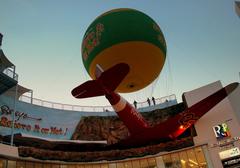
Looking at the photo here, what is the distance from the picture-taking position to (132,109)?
16047 mm

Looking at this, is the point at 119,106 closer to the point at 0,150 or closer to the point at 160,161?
the point at 0,150

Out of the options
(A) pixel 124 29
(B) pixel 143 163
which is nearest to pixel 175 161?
(B) pixel 143 163

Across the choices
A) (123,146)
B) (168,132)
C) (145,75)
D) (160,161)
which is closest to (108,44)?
(145,75)

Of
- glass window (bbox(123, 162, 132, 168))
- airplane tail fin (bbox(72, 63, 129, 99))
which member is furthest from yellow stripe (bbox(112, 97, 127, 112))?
glass window (bbox(123, 162, 132, 168))

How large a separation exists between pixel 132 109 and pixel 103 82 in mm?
4960

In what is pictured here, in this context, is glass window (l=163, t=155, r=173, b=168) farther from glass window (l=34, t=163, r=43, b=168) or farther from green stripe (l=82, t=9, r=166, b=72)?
green stripe (l=82, t=9, r=166, b=72)

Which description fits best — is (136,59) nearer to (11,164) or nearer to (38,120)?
(11,164)

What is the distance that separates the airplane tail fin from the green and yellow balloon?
218mm

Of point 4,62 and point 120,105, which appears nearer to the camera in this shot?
point 120,105

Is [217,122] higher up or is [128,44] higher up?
[128,44]

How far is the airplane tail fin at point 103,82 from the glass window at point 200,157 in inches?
495

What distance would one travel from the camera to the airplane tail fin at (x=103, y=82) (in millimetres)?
9453

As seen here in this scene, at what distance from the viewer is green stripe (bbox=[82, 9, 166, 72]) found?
30.0ft

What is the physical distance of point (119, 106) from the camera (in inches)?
577
